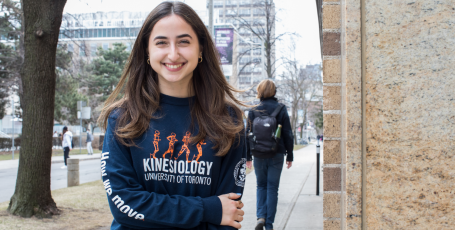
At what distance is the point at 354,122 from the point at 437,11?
0.56 metres

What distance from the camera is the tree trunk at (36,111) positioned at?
6297mm

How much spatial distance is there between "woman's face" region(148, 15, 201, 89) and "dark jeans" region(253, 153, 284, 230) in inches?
139

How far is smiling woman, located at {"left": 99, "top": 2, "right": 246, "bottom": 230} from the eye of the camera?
1737 millimetres

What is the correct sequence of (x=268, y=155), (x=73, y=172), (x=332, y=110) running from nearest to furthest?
1. (x=332, y=110)
2. (x=268, y=155)
3. (x=73, y=172)

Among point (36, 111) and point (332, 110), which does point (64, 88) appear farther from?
point (332, 110)

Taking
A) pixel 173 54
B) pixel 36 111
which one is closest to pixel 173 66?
pixel 173 54

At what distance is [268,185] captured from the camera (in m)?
5.27

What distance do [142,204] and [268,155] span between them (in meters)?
3.64

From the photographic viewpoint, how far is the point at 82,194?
8.55 m

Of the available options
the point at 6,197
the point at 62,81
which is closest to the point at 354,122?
the point at 6,197

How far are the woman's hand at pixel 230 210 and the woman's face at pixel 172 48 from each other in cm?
60

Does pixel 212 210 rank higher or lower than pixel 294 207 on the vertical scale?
higher

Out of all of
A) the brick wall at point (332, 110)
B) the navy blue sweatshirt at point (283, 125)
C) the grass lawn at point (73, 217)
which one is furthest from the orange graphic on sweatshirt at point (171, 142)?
the grass lawn at point (73, 217)

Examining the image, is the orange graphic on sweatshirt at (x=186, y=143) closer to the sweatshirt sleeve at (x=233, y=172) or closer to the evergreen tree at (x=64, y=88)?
the sweatshirt sleeve at (x=233, y=172)
